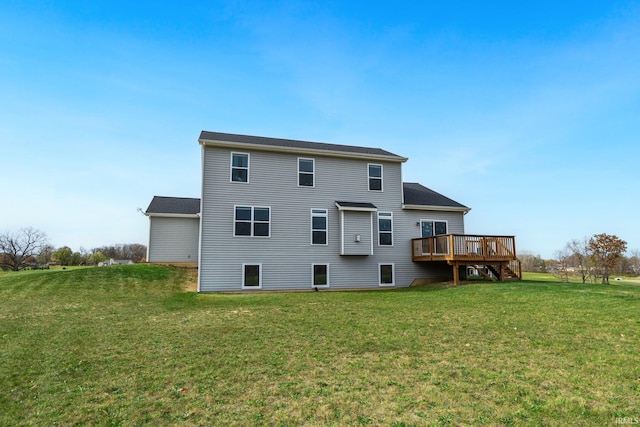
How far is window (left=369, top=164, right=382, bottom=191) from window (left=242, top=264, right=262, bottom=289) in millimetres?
6796

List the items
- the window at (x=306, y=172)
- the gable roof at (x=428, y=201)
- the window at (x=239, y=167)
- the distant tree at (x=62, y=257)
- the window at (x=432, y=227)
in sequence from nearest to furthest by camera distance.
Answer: the window at (x=239, y=167) → the window at (x=306, y=172) → the gable roof at (x=428, y=201) → the window at (x=432, y=227) → the distant tree at (x=62, y=257)

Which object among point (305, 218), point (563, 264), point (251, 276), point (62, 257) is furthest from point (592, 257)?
point (62, 257)

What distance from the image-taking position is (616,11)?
12.7 m

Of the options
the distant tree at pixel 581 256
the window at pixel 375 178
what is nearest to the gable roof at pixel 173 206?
the window at pixel 375 178

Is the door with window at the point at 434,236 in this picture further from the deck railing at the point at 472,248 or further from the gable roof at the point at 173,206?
the gable roof at the point at 173,206

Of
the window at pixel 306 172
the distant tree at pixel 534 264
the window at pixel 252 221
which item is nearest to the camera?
the window at pixel 252 221

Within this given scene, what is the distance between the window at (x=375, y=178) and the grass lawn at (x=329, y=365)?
8.63 m

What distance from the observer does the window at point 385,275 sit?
1700 cm

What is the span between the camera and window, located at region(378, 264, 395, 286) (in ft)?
55.8

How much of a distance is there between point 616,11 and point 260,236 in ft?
53.2

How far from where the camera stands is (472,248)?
15766 millimetres

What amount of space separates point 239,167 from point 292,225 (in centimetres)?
355

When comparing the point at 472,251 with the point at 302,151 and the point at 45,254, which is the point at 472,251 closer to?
the point at 302,151

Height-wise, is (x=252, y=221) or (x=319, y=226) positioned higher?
(x=252, y=221)
